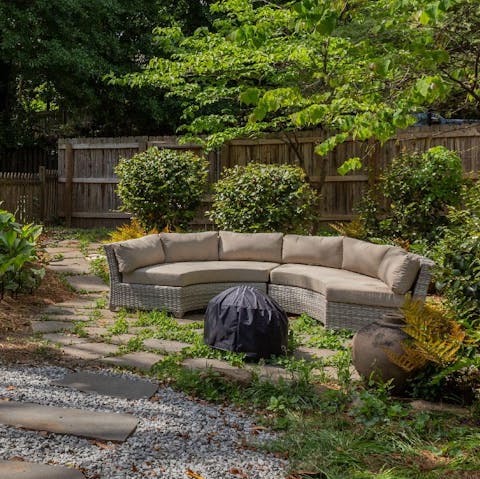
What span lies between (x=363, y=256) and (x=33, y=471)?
4.44 meters

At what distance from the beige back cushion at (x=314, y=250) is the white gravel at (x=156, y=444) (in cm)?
343

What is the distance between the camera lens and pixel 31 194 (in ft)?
47.3

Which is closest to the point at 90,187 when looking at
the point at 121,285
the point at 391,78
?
the point at 121,285

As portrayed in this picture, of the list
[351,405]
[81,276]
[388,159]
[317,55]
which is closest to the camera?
[351,405]

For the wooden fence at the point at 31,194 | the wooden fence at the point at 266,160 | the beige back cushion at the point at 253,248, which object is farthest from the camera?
the wooden fence at the point at 31,194

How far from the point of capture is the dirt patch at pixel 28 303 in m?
5.49

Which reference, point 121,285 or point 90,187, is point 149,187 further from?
point 90,187

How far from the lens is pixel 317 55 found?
358 inches

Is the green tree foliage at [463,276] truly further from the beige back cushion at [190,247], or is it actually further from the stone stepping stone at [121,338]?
the beige back cushion at [190,247]

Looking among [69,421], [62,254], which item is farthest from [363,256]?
[62,254]

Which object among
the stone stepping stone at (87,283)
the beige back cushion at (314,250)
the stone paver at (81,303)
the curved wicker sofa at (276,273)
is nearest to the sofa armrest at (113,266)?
the curved wicker sofa at (276,273)

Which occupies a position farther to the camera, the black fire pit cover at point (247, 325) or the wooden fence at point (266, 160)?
the wooden fence at point (266, 160)

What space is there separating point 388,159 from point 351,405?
27.1ft

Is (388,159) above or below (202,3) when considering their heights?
below
